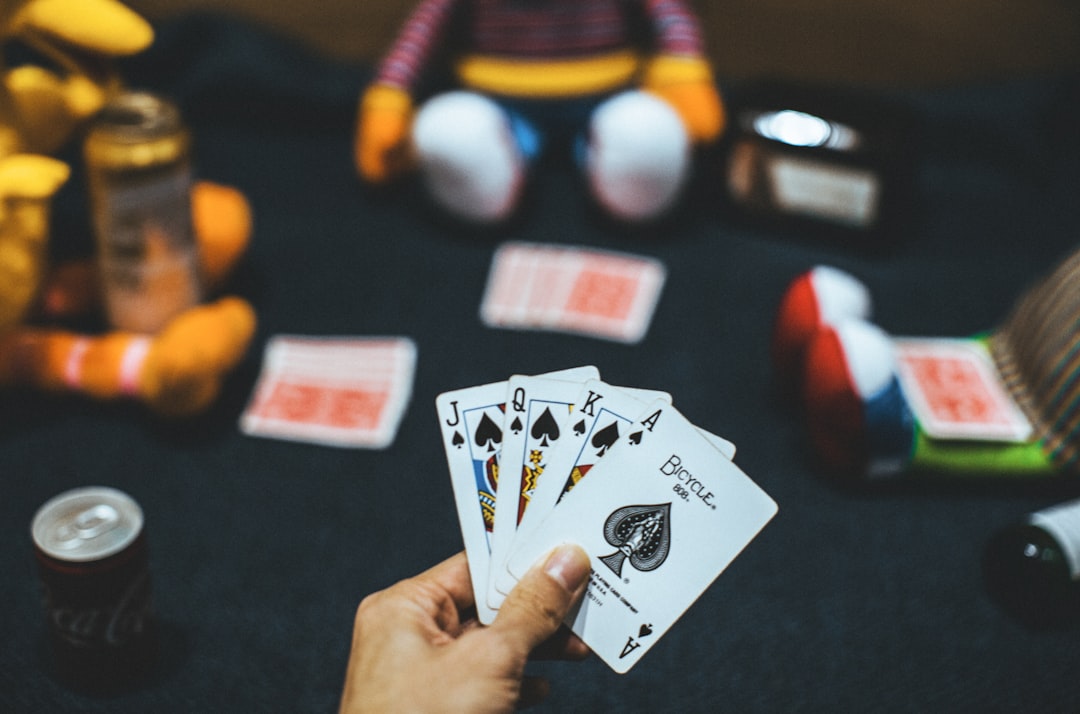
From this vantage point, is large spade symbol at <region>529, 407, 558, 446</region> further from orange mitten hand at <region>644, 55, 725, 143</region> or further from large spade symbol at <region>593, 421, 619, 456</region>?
orange mitten hand at <region>644, 55, 725, 143</region>

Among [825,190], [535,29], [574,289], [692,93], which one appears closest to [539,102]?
[535,29]

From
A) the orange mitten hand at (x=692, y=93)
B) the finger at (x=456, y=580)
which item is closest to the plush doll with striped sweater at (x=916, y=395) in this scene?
the orange mitten hand at (x=692, y=93)

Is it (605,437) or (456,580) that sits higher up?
(605,437)

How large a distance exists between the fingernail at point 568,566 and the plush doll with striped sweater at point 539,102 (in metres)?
1.07

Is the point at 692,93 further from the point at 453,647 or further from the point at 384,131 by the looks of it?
the point at 453,647

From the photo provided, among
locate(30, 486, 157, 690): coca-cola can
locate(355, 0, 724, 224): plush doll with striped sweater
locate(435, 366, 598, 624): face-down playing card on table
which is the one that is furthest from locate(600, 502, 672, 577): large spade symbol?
locate(355, 0, 724, 224): plush doll with striped sweater

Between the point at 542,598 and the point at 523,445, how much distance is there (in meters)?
0.12

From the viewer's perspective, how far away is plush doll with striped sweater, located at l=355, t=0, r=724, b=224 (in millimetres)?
1740

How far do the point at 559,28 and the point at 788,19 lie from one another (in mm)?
577

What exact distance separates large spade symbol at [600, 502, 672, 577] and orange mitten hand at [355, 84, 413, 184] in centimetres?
117

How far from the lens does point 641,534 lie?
0.80 metres

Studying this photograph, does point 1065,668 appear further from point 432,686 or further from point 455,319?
point 455,319

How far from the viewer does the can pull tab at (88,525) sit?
3.14ft

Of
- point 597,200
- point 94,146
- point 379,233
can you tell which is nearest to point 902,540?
point 597,200
